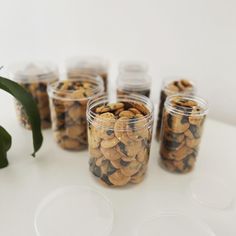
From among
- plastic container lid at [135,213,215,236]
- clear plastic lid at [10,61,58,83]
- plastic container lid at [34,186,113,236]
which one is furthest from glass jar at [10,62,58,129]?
plastic container lid at [135,213,215,236]

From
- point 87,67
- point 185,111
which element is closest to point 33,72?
point 87,67

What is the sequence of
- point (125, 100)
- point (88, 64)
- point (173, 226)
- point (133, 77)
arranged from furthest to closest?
point (88, 64) < point (133, 77) < point (125, 100) < point (173, 226)

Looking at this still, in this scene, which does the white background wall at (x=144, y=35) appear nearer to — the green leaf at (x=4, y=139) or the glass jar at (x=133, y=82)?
the glass jar at (x=133, y=82)

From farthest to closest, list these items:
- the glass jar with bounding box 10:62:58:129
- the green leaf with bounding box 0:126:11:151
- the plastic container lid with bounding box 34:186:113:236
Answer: the glass jar with bounding box 10:62:58:129 → the green leaf with bounding box 0:126:11:151 → the plastic container lid with bounding box 34:186:113:236

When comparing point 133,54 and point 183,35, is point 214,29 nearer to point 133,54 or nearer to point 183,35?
point 183,35

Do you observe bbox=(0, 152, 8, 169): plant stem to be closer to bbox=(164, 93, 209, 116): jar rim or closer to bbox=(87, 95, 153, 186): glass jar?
bbox=(87, 95, 153, 186): glass jar

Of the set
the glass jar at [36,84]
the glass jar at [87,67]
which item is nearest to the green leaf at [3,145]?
the glass jar at [36,84]

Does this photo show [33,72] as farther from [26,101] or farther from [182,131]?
[182,131]
